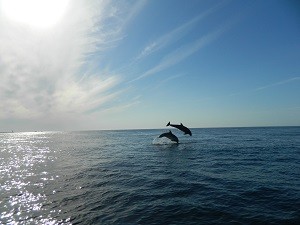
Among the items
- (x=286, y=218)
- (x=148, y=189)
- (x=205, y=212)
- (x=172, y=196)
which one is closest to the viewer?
(x=286, y=218)

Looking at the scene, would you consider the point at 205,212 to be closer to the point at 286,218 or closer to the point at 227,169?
the point at 286,218

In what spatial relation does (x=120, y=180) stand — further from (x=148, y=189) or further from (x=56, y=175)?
(x=56, y=175)

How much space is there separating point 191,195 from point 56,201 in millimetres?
8555

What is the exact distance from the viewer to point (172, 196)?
50.5 feet

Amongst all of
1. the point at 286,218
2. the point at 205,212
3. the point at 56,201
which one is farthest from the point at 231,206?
the point at 56,201

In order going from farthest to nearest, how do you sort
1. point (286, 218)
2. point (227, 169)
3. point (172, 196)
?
point (227, 169) → point (172, 196) → point (286, 218)

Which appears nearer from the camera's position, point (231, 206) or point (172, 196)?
point (231, 206)

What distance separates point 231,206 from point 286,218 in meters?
2.64

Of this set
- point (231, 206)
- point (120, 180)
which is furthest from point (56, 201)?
point (231, 206)

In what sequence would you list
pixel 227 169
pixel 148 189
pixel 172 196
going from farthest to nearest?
pixel 227 169
pixel 148 189
pixel 172 196

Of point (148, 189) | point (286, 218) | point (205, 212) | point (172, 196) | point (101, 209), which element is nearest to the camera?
point (286, 218)

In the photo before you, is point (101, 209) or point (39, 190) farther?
point (39, 190)

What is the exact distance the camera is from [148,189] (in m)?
17.4

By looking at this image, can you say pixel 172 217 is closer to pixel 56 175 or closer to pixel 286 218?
pixel 286 218
